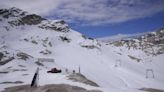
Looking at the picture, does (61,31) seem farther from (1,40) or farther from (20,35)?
(1,40)

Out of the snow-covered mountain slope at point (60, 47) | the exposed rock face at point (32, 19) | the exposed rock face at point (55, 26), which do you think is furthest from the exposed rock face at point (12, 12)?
the exposed rock face at point (55, 26)

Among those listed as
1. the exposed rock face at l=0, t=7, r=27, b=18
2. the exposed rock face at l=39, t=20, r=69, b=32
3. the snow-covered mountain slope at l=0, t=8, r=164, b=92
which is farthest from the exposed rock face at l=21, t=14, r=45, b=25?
the exposed rock face at l=0, t=7, r=27, b=18

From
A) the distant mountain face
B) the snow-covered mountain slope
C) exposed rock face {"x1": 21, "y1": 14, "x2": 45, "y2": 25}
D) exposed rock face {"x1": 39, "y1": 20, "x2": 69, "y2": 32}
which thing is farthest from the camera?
exposed rock face {"x1": 39, "y1": 20, "x2": 69, "y2": 32}

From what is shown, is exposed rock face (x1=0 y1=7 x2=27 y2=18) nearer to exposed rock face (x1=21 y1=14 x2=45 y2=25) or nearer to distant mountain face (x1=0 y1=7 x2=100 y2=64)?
distant mountain face (x1=0 y1=7 x2=100 y2=64)

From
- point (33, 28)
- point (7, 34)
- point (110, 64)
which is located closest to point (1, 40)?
point (7, 34)

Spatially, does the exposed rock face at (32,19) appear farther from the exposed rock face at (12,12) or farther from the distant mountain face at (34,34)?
the exposed rock face at (12,12)

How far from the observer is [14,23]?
157 m

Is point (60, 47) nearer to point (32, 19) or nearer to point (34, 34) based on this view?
point (34, 34)

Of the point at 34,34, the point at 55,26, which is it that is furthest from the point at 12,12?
the point at 34,34

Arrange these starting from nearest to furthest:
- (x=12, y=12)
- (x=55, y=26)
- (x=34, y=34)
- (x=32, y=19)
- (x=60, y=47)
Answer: (x=60, y=47) → (x=34, y=34) → (x=12, y=12) → (x=32, y=19) → (x=55, y=26)

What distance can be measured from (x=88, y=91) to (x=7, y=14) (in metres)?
151

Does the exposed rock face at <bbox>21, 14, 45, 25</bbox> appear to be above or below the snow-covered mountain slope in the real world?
above

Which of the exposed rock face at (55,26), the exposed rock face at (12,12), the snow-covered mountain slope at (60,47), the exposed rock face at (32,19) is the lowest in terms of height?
the snow-covered mountain slope at (60,47)

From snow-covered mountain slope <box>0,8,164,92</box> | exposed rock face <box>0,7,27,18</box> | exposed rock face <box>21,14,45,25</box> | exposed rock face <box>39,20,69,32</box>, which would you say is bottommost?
snow-covered mountain slope <box>0,8,164,92</box>
